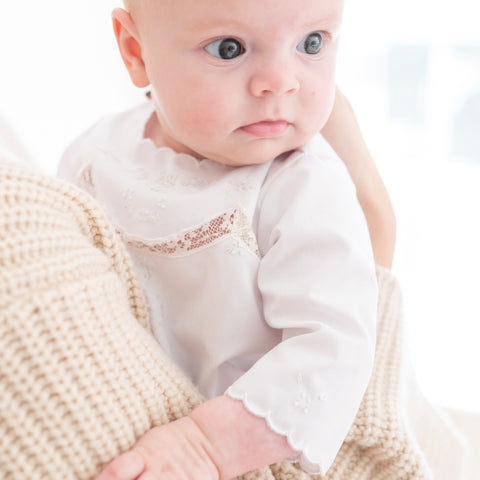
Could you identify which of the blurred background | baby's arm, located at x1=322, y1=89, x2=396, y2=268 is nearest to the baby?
baby's arm, located at x1=322, y1=89, x2=396, y2=268

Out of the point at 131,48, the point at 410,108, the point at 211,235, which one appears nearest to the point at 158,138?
the point at 131,48

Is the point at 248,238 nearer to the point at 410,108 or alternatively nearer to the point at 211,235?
the point at 211,235

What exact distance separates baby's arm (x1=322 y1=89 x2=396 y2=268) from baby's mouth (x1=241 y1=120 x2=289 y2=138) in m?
0.27

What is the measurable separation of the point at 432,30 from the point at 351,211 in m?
2.33

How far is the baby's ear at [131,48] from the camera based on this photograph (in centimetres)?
81

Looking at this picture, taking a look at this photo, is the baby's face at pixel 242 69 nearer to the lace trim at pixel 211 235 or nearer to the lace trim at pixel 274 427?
the lace trim at pixel 211 235

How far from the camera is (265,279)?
0.72 meters

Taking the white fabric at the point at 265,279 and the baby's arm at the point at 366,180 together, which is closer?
the white fabric at the point at 265,279

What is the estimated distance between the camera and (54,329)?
537mm

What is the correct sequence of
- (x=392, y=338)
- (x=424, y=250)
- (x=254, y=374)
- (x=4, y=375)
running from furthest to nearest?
(x=424, y=250) → (x=392, y=338) → (x=254, y=374) → (x=4, y=375)

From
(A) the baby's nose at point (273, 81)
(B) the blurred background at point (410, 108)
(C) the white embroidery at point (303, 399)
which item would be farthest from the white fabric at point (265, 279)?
(B) the blurred background at point (410, 108)

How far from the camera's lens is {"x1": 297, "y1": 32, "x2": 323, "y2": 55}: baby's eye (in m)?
0.71

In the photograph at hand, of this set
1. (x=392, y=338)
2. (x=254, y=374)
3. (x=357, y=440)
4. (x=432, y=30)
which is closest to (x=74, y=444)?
(x=254, y=374)

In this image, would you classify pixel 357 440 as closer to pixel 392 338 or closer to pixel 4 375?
pixel 392 338
